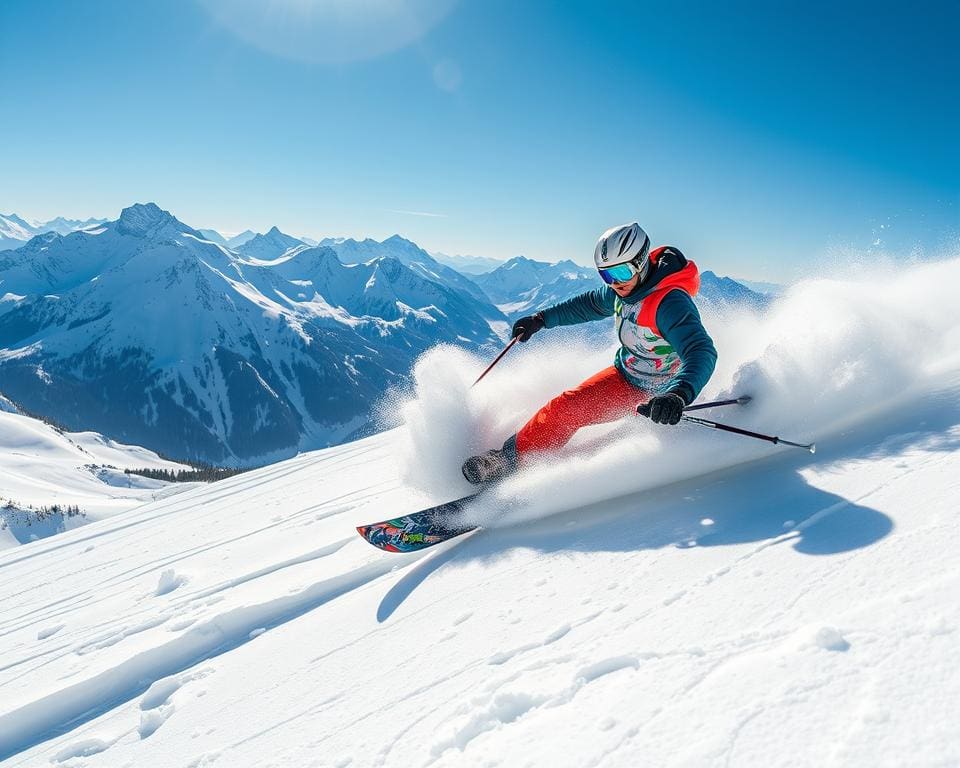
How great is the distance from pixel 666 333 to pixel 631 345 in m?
0.67

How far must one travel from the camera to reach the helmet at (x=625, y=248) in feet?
16.5

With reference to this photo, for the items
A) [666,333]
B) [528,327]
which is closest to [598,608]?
[666,333]

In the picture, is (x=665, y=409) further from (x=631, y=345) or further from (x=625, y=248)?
Answer: (x=625, y=248)

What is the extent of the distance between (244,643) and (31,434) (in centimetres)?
13694

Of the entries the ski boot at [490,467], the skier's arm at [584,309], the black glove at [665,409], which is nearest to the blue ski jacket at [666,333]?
the black glove at [665,409]

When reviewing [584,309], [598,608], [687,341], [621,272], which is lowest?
[598,608]

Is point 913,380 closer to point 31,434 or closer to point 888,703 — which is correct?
point 888,703

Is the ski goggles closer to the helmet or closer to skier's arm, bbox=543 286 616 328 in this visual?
the helmet

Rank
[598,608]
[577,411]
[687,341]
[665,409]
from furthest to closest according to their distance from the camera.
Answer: [577,411]
[687,341]
[665,409]
[598,608]

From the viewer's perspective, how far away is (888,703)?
1.59m

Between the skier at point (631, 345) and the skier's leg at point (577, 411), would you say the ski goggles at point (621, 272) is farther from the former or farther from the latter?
the skier's leg at point (577, 411)

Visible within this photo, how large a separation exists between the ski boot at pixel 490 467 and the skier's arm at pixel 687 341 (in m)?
1.85

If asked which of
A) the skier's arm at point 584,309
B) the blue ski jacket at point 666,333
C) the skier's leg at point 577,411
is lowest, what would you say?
the skier's leg at point 577,411

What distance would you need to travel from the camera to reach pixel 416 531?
4.78m
